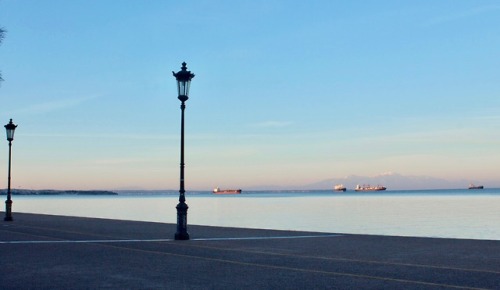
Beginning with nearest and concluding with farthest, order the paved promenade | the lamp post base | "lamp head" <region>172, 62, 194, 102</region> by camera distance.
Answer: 1. the paved promenade
2. the lamp post base
3. "lamp head" <region>172, 62, 194, 102</region>

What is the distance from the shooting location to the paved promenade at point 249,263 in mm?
12805

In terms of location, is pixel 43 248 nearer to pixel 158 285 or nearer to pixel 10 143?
pixel 158 285

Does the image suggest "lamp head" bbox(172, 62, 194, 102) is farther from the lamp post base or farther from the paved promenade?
the paved promenade

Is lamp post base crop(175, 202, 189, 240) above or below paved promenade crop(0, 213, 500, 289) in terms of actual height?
above

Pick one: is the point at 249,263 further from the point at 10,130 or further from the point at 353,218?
the point at 353,218

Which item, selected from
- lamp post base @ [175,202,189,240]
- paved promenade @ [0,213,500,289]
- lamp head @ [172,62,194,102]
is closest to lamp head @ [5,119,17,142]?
paved promenade @ [0,213,500,289]

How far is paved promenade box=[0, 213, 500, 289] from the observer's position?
12.8m

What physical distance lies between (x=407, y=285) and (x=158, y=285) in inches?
179

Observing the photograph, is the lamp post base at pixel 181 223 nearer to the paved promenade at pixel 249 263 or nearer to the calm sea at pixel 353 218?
the paved promenade at pixel 249 263

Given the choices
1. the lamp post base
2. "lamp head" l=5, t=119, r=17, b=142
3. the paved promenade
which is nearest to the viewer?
the paved promenade

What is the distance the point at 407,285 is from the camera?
40.4 ft

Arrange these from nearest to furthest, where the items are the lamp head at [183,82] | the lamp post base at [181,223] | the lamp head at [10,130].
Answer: the lamp post base at [181,223]
the lamp head at [183,82]
the lamp head at [10,130]

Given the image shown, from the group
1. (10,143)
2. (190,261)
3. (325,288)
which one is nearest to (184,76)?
(190,261)

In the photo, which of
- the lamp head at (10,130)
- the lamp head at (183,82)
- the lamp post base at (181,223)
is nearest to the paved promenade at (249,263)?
the lamp post base at (181,223)
